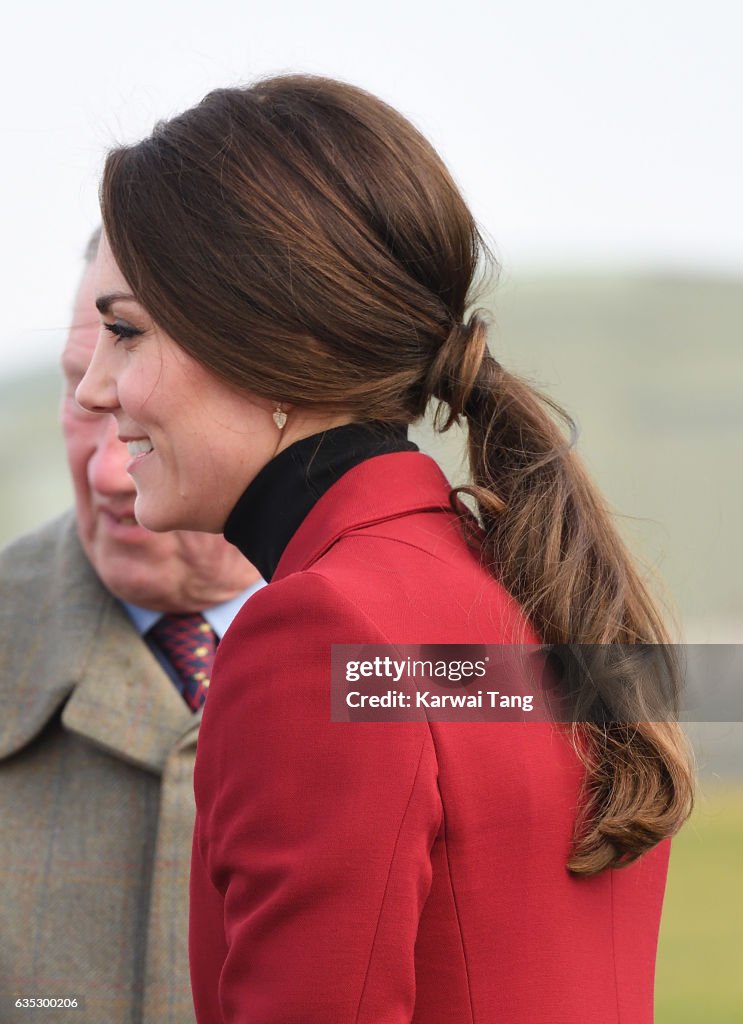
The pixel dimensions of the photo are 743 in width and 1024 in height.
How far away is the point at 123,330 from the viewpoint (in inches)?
50.2

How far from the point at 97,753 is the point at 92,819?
0.11m

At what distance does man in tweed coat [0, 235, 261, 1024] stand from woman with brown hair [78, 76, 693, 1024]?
2.58 ft

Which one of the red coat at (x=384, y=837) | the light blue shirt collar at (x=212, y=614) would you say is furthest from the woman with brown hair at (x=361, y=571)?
the light blue shirt collar at (x=212, y=614)

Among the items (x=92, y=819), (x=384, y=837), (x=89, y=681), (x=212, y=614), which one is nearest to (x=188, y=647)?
(x=212, y=614)

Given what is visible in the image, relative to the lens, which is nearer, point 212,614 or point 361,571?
point 361,571

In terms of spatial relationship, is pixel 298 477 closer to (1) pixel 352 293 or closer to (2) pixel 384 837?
(1) pixel 352 293

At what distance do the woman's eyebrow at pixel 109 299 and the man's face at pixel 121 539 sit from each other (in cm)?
88

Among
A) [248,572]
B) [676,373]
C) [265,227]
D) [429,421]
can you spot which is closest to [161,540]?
[248,572]

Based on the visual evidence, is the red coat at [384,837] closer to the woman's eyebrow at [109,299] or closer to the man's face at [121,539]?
the woman's eyebrow at [109,299]

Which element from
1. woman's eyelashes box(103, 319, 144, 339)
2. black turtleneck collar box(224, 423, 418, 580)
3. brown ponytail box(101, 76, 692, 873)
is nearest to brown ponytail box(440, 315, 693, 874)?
brown ponytail box(101, 76, 692, 873)

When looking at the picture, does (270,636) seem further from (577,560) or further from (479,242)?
(479,242)

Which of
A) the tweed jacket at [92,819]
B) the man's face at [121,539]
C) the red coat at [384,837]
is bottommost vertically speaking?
the tweed jacket at [92,819]

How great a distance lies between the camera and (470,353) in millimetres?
1301

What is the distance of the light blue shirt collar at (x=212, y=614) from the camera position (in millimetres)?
2223
